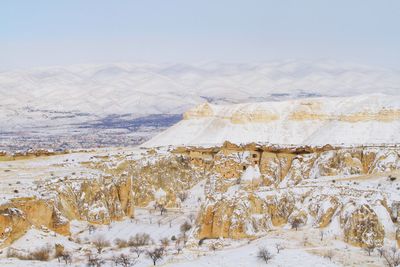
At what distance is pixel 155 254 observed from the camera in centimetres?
4622

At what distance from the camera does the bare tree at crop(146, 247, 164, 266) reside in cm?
4538

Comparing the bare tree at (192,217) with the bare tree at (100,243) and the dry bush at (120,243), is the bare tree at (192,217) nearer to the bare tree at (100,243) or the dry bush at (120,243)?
the dry bush at (120,243)

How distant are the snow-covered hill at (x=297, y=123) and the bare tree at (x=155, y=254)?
5186cm

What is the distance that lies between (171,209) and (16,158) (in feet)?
69.1

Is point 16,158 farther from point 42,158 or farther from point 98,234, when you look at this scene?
point 98,234

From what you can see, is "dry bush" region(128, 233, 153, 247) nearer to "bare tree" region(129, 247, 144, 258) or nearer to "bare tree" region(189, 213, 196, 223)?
"bare tree" region(129, 247, 144, 258)

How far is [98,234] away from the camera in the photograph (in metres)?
60.9

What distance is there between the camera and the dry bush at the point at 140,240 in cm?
5600

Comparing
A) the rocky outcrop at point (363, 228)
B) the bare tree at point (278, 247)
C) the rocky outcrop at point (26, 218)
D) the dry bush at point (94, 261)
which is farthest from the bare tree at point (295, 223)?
the rocky outcrop at point (26, 218)

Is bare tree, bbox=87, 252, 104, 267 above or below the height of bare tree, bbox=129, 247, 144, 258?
above

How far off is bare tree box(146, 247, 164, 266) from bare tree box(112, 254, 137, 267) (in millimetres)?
1258

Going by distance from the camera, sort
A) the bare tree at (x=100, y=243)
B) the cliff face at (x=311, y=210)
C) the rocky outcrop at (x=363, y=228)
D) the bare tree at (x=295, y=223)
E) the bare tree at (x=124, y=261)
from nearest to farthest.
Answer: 1. the bare tree at (x=124, y=261)
2. the rocky outcrop at (x=363, y=228)
3. the cliff face at (x=311, y=210)
4. the bare tree at (x=295, y=223)
5. the bare tree at (x=100, y=243)

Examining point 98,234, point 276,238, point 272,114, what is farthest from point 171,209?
point 272,114

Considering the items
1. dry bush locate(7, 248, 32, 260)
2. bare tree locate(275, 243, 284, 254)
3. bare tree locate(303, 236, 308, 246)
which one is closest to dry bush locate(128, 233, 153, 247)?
dry bush locate(7, 248, 32, 260)
